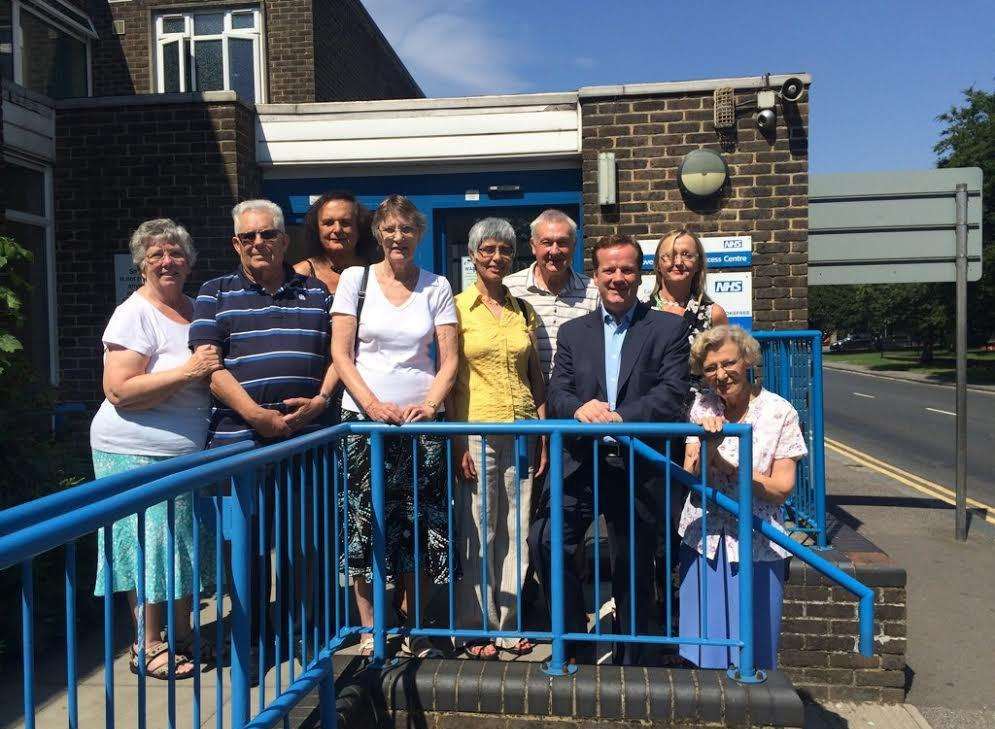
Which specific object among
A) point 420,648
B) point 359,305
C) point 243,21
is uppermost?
point 243,21

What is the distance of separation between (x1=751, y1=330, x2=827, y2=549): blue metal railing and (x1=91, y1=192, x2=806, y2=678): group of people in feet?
4.41

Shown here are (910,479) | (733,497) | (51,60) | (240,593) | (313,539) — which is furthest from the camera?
(910,479)

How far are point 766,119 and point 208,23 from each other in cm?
1027

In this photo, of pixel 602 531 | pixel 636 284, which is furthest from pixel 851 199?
pixel 636 284

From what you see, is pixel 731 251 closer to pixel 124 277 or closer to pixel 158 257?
pixel 158 257

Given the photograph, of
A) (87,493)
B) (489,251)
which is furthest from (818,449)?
(87,493)

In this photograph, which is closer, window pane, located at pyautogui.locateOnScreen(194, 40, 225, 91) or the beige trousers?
the beige trousers

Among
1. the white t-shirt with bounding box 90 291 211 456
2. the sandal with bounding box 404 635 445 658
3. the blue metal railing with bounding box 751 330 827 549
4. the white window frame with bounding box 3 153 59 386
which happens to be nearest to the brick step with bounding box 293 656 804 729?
the sandal with bounding box 404 635 445 658

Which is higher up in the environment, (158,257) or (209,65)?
(209,65)

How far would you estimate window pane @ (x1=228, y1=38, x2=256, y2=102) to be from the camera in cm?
1361

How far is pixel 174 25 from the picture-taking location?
13875mm

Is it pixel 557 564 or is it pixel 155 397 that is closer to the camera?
pixel 557 564

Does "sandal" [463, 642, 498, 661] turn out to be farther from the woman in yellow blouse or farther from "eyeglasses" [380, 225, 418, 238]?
"eyeglasses" [380, 225, 418, 238]

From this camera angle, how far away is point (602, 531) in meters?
4.95
